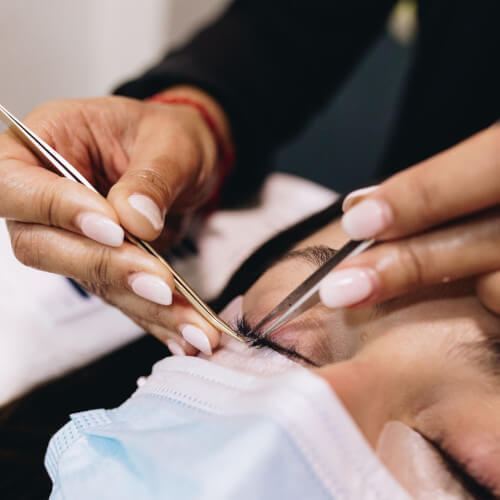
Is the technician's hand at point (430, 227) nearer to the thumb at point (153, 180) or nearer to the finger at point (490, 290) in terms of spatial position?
the finger at point (490, 290)

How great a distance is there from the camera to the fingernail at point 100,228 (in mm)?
564

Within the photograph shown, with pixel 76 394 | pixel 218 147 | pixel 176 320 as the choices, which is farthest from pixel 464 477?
pixel 218 147

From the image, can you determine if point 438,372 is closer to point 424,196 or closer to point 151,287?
point 424,196

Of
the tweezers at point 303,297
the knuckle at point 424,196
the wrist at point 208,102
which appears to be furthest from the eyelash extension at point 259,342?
the wrist at point 208,102

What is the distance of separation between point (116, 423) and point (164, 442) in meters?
0.09

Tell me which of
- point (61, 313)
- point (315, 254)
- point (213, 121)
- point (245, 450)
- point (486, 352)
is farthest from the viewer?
point (213, 121)

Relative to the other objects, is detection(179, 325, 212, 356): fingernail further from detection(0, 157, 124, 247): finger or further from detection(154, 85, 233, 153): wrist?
detection(154, 85, 233, 153): wrist

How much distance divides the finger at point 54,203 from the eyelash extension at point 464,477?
1.33 feet

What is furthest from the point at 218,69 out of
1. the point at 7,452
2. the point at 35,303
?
the point at 7,452

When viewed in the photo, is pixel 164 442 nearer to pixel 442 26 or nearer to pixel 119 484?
pixel 119 484

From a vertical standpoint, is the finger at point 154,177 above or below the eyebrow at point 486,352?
above

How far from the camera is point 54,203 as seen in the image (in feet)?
1.91

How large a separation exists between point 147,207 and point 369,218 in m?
0.26

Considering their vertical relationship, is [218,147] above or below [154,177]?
below
